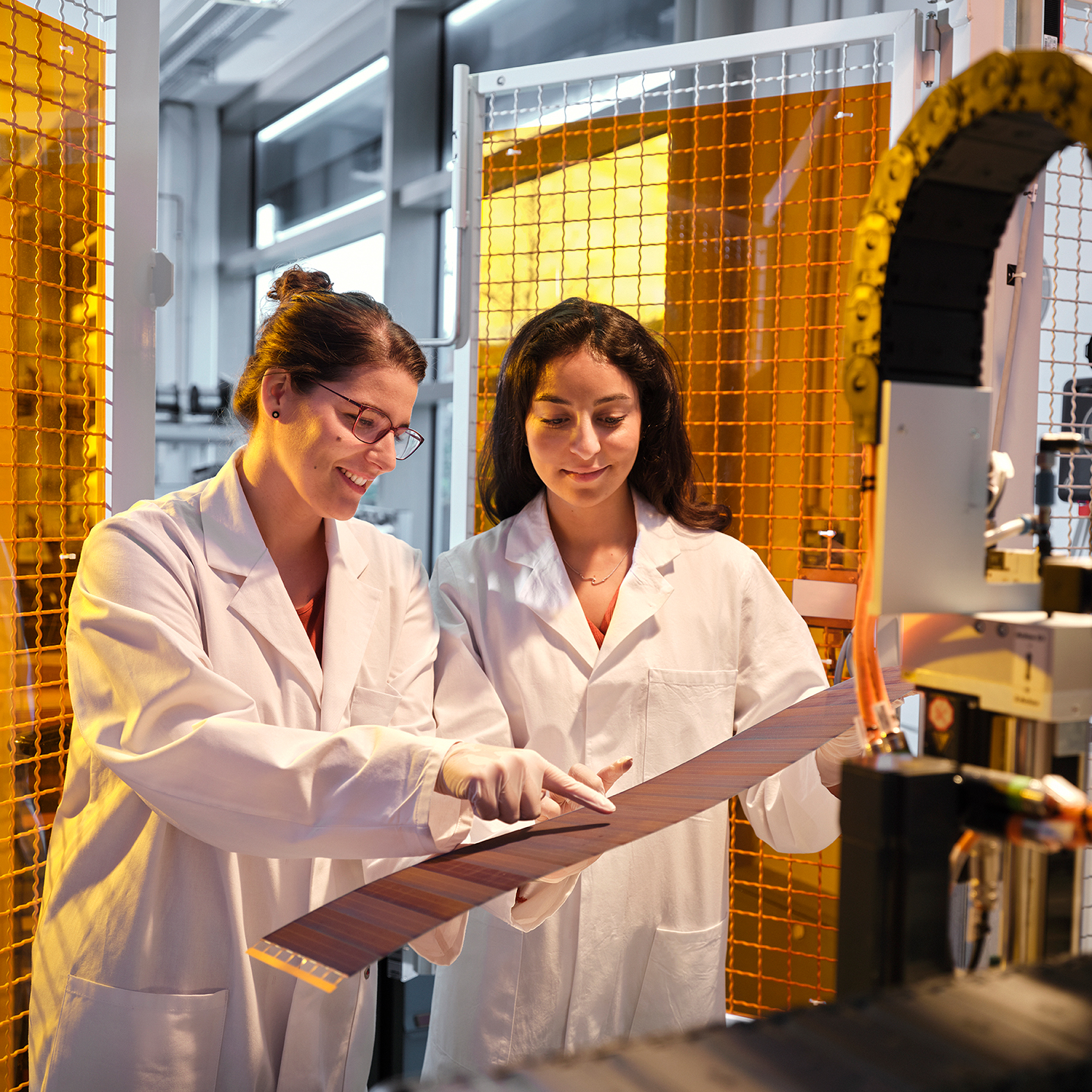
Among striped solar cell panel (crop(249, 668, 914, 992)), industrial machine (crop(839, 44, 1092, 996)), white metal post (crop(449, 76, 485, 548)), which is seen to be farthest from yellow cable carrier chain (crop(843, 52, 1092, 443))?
white metal post (crop(449, 76, 485, 548))

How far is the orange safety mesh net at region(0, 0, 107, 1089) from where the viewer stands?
1543 mm

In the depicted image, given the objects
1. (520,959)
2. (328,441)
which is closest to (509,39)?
(328,441)

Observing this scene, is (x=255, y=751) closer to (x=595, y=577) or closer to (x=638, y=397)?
(x=595, y=577)

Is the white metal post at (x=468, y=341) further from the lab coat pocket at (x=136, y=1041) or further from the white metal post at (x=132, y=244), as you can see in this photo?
the lab coat pocket at (x=136, y=1041)

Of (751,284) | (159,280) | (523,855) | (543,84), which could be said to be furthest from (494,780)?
(543,84)

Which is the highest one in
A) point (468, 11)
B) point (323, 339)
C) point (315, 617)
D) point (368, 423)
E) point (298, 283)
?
point (468, 11)

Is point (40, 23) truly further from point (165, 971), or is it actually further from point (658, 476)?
point (165, 971)

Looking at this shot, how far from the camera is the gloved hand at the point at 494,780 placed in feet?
3.61

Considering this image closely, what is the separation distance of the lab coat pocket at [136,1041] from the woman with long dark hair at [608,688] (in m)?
0.44

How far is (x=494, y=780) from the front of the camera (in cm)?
110

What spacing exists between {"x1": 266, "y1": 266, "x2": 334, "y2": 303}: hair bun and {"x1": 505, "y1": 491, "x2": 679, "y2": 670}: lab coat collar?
52 cm

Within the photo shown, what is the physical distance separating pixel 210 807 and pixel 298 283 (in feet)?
2.73

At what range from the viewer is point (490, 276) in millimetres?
2262

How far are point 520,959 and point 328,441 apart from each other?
2.80ft
